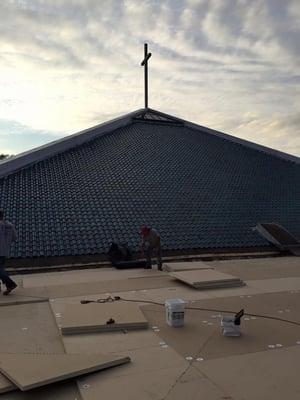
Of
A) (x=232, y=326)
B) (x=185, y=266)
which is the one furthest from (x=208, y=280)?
(x=232, y=326)

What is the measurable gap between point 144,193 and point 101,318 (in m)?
8.94

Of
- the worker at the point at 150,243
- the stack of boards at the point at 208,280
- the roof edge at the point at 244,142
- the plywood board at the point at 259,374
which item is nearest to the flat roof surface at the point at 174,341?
the plywood board at the point at 259,374

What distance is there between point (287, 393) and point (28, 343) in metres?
2.60

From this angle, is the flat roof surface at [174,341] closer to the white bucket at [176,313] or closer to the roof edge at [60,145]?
the white bucket at [176,313]

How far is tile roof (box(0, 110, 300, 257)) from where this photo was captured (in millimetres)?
10938

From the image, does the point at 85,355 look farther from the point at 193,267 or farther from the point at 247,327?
the point at 193,267

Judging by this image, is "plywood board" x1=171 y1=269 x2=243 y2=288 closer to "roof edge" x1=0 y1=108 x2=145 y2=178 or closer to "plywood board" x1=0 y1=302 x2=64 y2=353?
"plywood board" x1=0 y1=302 x2=64 y2=353

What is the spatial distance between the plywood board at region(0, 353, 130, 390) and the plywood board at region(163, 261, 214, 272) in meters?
4.98

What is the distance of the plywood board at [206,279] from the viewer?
694cm

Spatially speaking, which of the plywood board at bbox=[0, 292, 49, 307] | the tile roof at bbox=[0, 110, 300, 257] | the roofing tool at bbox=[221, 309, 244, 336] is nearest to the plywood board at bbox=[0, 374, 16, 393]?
the roofing tool at bbox=[221, 309, 244, 336]

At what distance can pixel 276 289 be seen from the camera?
6.91 meters

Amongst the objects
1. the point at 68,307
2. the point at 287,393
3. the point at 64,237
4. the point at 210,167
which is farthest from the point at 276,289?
the point at 210,167

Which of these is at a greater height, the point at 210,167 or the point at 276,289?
the point at 210,167

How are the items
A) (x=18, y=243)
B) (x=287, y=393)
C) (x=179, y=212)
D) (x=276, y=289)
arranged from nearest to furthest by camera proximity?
(x=287, y=393)
(x=276, y=289)
(x=18, y=243)
(x=179, y=212)
